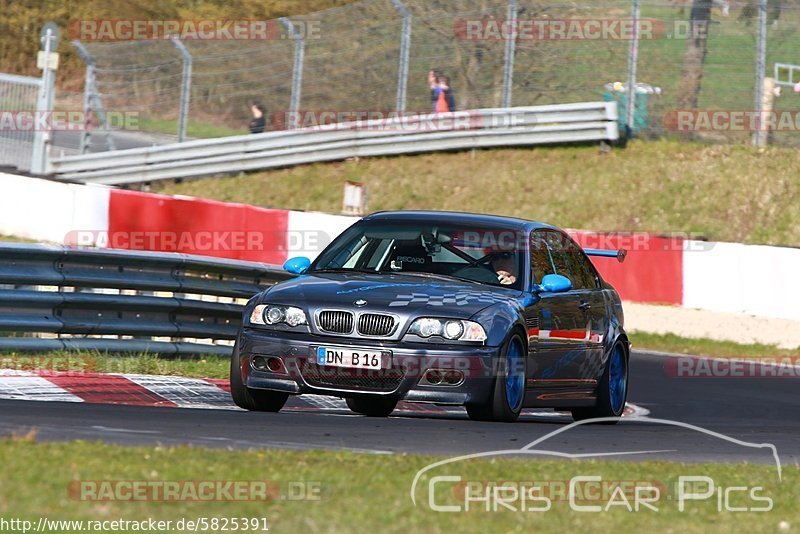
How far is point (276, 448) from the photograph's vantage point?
6.72 m

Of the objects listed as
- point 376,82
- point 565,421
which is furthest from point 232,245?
point 565,421

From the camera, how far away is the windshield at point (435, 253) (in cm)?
964

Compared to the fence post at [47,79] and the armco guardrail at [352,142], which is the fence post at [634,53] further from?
the fence post at [47,79]

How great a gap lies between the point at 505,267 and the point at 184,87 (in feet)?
59.6

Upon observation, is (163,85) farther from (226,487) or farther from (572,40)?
(226,487)

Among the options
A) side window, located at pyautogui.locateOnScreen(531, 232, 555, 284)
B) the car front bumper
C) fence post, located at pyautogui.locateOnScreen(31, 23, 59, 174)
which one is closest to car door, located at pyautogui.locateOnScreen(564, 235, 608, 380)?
side window, located at pyautogui.locateOnScreen(531, 232, 555, 284)

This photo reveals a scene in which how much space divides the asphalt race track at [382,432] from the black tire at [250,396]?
12.6 inches

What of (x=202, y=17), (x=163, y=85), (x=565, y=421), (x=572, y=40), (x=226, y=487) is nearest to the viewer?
(x=226, y=487)

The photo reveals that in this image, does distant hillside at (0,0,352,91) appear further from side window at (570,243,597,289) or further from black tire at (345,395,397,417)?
black tire at (345,395,397,417)

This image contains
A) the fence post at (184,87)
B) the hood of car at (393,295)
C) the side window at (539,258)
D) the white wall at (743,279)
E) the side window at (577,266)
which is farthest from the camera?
the fence post at (184,87)

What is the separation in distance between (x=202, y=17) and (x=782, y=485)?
3712cm
